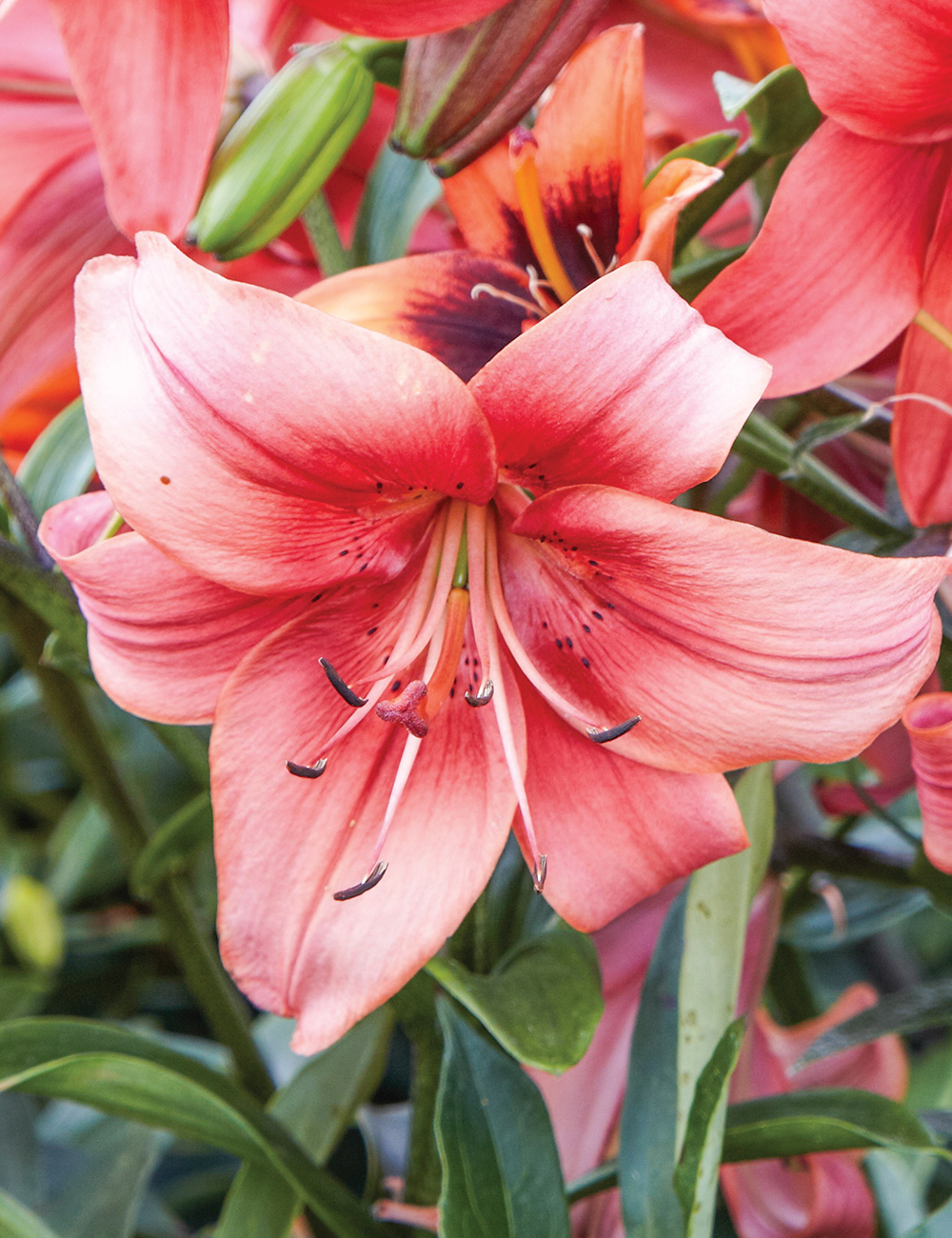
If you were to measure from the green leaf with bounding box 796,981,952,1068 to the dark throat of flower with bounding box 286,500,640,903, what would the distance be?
189 millimetres

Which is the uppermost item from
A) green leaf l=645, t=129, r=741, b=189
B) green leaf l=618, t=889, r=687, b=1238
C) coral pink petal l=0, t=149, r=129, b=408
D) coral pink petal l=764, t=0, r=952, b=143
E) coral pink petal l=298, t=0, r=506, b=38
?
coral pink petal l=298, t=0, r=506, b=38

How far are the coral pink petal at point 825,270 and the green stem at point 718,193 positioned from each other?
0.03 metres

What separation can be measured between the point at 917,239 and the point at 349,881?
0.28 m

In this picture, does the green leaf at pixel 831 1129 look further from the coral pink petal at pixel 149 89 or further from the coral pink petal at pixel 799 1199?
the coral pink petal at pixel 149 89

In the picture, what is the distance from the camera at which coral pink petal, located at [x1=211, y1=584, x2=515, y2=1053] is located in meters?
0.35

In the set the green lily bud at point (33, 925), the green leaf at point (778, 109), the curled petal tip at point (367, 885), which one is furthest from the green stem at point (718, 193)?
the green lily bud at point (33, 925)

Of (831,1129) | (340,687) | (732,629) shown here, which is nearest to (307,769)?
(340,687)

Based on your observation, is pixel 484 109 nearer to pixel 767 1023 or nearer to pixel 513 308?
pixel 513 308

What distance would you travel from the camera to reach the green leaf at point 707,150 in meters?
0.35

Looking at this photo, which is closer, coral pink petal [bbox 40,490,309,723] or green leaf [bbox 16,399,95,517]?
coral pink petal [bbox 40,490,309,723]

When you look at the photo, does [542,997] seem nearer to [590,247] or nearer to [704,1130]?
[704,1130]

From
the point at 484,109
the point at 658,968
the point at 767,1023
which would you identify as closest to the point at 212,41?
the point at 484,109

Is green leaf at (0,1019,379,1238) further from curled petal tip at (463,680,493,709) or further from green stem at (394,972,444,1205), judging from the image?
curled petal tip at (463,680,493,709)

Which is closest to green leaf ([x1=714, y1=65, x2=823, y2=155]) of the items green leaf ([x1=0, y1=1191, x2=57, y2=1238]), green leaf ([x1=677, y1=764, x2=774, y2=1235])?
green leaf ([x1=677, y1=764, x2=774, y2=1235])
